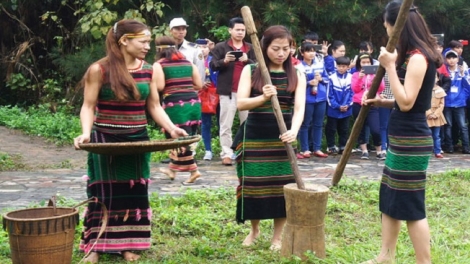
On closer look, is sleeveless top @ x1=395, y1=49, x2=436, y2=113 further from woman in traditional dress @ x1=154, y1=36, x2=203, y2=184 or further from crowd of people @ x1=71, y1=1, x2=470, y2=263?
woman in traditional dress @ x1=154, y1=36, x2=203, y2=184

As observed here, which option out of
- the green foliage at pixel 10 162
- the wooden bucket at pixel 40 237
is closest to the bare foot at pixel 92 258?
the wooden bucket at pixel 40 237

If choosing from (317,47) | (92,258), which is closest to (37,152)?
(317,47)

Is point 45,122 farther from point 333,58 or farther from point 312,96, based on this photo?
point 333,58

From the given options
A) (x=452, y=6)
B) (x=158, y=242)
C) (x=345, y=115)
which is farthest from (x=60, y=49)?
(x=158, y=242)

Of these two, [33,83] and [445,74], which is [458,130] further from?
[33,83]

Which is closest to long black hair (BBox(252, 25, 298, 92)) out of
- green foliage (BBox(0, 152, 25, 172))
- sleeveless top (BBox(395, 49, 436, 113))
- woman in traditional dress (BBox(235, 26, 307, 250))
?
woman in traditional dress (BBox(235, 26, 307, 250))

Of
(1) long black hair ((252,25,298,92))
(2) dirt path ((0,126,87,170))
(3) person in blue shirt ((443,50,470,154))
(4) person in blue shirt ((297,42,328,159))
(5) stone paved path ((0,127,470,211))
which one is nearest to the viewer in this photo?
(1) long black hair ((252,25,298,92))

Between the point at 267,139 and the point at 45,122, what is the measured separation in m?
8.77

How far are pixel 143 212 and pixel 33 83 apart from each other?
11.5 m

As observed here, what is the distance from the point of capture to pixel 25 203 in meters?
6.86

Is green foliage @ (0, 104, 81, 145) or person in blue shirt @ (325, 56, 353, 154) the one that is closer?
person in blue shirt @ (325, 56, 353, 154)

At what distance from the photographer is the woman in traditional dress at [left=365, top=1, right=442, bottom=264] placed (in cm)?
439

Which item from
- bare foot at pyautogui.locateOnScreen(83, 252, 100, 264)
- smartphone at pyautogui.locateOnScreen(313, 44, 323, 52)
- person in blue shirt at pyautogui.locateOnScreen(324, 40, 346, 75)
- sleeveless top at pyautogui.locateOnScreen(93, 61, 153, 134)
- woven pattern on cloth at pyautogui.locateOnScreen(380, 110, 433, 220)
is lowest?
bare foot at pyautogui.locateOnScreen(83, 252, 100, 264)

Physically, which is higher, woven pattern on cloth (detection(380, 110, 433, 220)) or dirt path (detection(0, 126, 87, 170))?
woven pattern on cloth (detection(380, 110, 433, 220))
